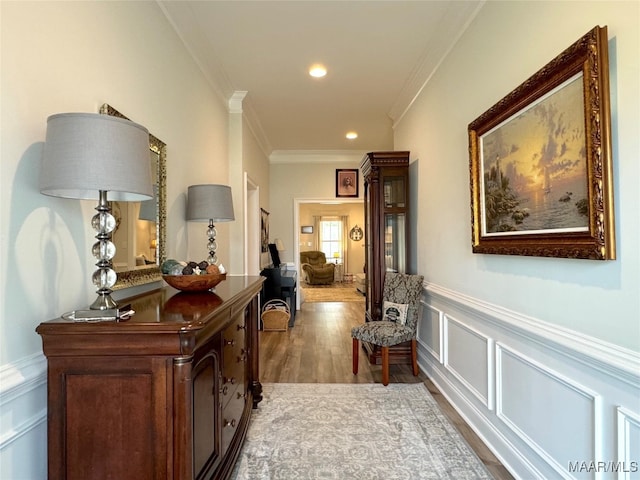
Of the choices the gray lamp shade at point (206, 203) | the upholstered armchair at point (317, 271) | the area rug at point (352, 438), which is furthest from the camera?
Result: the upholstered armchair at point (317, 271)

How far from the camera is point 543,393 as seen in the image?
1.63m

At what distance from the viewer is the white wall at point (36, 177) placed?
108 centimetres

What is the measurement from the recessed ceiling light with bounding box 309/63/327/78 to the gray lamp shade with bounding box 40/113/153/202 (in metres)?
2.46

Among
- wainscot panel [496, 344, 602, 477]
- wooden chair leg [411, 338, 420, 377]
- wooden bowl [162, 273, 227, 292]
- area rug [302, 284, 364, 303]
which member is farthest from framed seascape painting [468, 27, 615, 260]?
area rug [302, 284, 364, 303]

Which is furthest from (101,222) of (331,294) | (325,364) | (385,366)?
(331,294)

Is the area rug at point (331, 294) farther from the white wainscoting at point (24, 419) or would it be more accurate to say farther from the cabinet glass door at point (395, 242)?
the white wainscoting at point (24, 419)

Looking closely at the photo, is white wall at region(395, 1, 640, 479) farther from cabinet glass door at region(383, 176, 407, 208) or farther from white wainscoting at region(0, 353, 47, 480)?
white wainscoting at region(0, 353, 47, 480)

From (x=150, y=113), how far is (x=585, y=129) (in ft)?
7.03

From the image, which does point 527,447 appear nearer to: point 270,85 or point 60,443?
point 60,443

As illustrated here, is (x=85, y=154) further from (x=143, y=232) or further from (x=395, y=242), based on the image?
(x=395, y=242)

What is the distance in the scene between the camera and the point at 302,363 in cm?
363

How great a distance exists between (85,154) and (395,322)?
2.89m

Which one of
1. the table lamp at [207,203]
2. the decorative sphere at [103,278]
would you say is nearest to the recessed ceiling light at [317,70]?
the table lamp at [207,203]

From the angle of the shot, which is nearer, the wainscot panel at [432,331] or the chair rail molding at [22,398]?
the chair rail molding at [22,398]
